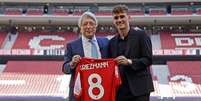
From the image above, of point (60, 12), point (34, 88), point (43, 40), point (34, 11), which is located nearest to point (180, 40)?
point (60, 12)

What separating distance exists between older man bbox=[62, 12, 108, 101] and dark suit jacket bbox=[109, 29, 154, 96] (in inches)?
6.3

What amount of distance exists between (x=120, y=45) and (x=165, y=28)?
2593cm

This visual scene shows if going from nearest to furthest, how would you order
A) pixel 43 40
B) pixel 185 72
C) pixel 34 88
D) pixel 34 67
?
pixel 34 88
pixel 185 72
pixel 34 67
pixel 43 40

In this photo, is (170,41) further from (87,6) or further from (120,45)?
(120,45)

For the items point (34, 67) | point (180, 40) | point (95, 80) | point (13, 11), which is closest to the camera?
point (95, 80)

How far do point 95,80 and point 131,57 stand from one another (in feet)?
1.31

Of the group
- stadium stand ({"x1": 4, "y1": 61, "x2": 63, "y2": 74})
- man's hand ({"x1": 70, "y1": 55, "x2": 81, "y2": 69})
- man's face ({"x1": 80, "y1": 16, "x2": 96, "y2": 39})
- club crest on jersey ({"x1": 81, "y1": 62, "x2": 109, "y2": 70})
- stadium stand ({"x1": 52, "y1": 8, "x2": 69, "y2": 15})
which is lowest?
stadium stand ({"x1": 4, "y1": 61, "x2": 63, "y2": 74})

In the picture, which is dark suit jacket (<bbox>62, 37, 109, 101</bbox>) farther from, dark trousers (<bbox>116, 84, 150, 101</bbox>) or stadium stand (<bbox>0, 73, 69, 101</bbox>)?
stadium stand (<bbox>0, 73, 69, 101</bbox>)

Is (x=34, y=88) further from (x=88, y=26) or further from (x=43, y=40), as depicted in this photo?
(x=43, y=40)

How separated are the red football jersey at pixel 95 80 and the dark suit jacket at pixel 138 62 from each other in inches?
5.2

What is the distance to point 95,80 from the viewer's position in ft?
13.3

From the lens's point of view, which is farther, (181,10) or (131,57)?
(181,10)

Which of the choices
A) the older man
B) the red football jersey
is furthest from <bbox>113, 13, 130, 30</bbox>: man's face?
the red football jersey

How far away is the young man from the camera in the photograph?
3.93 meters
